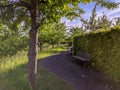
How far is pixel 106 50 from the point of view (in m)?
8.77

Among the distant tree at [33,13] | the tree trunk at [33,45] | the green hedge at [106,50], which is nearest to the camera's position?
the distant tree at [33,13]

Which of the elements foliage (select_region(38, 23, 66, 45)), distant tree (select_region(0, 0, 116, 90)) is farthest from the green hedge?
foliage (select_region(38, 23, 66, 45))

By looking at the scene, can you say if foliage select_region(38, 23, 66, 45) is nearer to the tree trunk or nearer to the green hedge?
the green hedge

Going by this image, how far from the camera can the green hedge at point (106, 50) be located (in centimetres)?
782

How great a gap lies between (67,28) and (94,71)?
2649cm

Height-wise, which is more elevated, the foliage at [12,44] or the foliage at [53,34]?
the foliage at [53,34]

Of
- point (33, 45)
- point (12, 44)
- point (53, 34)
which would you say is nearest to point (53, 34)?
point (53, 34)

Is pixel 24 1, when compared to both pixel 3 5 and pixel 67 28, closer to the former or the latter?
pixel 3 5

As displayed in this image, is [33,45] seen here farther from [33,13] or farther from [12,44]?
[12,44]

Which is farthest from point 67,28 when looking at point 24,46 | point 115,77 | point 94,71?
point 115,77

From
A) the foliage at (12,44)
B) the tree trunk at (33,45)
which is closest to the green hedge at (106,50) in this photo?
the tree trunk at (33,45)

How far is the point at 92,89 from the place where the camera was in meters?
7.00

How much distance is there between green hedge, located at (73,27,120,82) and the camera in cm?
782

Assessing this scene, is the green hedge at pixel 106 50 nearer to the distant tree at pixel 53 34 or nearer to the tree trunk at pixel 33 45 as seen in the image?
the tree trunk at pixel 33 45
